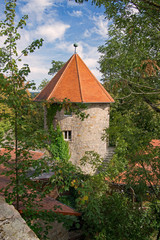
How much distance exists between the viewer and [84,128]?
1264 centimetres

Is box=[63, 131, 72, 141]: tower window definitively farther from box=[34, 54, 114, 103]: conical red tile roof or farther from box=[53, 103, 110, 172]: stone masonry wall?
box=[34, 54, 114, 103]: conical red tile roof

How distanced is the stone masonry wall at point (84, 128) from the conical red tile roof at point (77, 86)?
2.32 ft

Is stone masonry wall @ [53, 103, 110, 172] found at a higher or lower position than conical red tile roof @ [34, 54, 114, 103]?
lower

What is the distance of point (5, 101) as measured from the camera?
2.51 meters

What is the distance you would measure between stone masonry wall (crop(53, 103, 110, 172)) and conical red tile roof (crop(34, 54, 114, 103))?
71 centimetres

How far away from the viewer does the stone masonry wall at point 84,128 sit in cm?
1263

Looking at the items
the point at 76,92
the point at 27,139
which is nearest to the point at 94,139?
the point at 76,92

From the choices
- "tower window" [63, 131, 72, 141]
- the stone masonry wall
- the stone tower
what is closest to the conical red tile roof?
the stone tower

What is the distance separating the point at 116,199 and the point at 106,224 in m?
0.89

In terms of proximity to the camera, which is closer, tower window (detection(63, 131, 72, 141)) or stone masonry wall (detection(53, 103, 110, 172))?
stone masonry wall (detection(53, 103, 110, 172))

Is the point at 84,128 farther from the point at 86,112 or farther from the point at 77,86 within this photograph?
the point at 77,86

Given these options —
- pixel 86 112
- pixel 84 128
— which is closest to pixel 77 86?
pixel 86 112

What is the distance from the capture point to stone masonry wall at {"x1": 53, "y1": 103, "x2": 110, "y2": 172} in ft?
41.4

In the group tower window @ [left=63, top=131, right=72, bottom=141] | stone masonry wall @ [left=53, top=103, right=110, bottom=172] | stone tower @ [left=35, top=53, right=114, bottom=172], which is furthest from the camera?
tower window @ [left=63, top=131, right=72, bottom=141]
